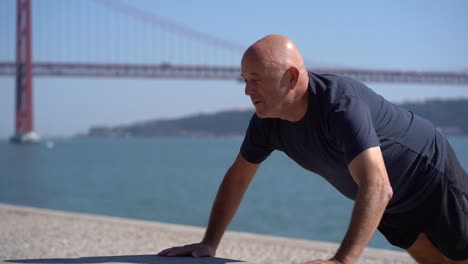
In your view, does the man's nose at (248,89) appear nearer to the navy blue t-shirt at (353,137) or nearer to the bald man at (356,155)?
the bald man at (356,155)

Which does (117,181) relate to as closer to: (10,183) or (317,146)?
(10,183)

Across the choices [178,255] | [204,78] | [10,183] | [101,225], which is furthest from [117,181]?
[178,255]

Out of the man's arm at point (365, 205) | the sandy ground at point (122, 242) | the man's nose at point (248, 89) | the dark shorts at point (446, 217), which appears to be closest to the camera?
the man's arm at point (365, 205)

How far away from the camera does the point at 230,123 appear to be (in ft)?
118

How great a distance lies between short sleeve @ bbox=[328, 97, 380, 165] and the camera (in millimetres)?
1481

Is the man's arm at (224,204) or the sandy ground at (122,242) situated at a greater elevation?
the man's arm at (224,204)

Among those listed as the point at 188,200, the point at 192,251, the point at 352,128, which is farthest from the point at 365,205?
the point at 188,200

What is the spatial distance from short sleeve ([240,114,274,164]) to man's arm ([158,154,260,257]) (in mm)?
25

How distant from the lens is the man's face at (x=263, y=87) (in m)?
1.54

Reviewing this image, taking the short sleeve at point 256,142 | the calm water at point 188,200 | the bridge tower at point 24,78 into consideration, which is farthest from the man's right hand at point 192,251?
the bridge tower at point 24,78

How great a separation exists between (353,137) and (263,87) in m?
0.22

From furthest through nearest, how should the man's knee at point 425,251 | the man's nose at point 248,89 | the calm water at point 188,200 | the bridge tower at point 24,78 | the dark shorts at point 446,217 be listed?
the bridge tower at point 24,78 → the calm water at point 188,200 → the man's knee at point 425,251 → the dark shorts at point 446,217 → the man's nose at point 248,89

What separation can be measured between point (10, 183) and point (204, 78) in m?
14.8

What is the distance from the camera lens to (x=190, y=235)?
16.5 feet
